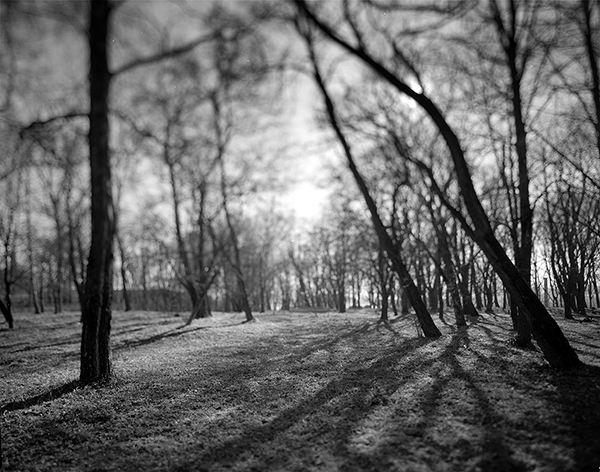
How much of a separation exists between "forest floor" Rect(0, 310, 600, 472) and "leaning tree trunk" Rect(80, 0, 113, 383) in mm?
748

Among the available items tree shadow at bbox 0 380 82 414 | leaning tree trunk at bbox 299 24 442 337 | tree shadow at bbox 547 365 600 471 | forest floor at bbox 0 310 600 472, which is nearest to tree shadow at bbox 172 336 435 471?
forest floor at bbox 0 310 600 472

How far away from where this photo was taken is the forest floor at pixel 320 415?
14.1ft

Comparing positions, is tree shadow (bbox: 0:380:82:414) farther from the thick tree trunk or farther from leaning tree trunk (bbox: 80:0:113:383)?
the thick tree trunk

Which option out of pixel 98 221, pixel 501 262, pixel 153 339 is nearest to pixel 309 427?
pixel 501 262

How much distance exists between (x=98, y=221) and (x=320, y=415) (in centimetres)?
645

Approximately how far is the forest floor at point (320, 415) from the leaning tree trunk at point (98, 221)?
2.45 feet

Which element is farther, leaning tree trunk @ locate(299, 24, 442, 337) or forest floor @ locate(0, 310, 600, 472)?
leaning tree trunk @ locate(299, 24, 442, 337)

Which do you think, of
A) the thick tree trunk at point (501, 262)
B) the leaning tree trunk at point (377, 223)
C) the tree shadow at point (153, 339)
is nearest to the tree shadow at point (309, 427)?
the thick tree trunk at point (501, 262)

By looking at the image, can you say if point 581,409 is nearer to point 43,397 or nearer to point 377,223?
point 377,223

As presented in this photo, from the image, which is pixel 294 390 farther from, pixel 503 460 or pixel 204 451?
pixel 503 460

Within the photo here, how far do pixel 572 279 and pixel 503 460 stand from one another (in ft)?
76.5

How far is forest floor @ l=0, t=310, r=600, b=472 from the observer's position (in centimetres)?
A: 429

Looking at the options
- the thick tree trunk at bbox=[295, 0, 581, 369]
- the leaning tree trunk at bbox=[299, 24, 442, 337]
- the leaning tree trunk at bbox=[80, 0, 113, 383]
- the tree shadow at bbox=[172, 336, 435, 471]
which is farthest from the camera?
the leaning tree trunk at bbox=[299, 24, 442, 337]

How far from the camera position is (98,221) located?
7.80 m
